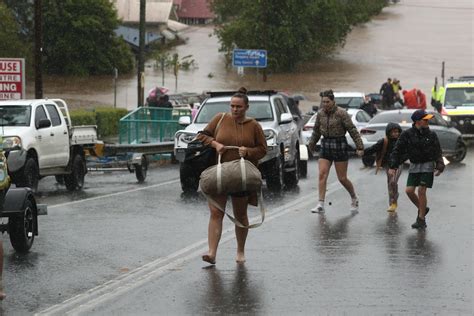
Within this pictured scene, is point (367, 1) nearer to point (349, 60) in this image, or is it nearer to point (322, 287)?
point (349, 60)

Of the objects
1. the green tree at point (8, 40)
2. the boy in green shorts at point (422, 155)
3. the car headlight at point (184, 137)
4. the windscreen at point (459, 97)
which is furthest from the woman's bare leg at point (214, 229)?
the green tree at point (8, 40)

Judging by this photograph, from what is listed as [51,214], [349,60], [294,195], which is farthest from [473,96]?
[349,60]

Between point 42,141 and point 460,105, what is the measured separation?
21780mm

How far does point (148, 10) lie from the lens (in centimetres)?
9475

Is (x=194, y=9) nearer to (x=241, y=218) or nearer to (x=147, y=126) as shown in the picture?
(x=147, y=126)

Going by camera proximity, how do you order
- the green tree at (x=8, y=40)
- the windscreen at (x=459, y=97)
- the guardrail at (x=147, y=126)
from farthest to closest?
the green tree at (x=8, y=40), the windscreen at (x=459, y=97), the guardrail at (x=147, y=126)

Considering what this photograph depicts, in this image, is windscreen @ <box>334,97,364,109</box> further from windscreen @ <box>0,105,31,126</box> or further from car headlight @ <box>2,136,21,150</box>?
car headlight @ <box>2,136,21,150</box>

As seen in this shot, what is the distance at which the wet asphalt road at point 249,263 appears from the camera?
1037 centimetres

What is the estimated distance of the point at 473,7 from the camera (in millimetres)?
128375

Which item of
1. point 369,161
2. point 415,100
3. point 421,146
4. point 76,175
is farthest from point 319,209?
point 415,100

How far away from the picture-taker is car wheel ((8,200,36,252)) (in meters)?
13.1

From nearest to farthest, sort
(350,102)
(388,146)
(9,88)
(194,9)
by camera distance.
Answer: (388,146) → (9,88) → (350,102) → (194,9)

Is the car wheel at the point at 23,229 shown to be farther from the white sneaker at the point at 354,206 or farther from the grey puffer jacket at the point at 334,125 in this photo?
the white sneaker at the point at 354,206

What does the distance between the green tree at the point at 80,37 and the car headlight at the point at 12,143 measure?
5274cm
